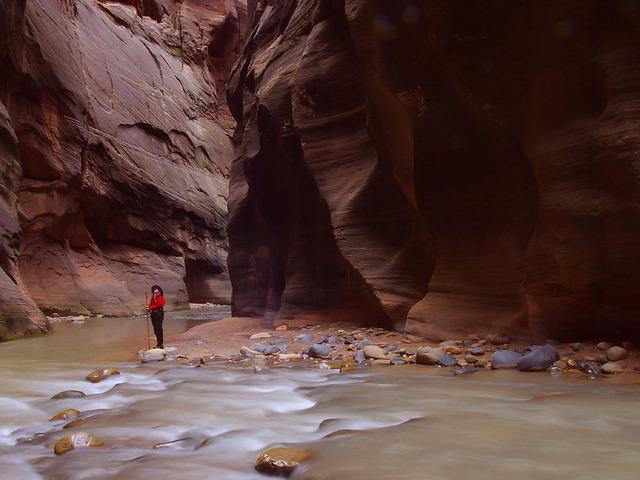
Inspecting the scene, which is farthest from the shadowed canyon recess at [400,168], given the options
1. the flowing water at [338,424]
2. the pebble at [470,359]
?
the flowing water at [338,424]

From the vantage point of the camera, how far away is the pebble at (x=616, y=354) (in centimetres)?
570

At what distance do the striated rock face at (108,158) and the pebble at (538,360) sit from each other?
10148 millimetres

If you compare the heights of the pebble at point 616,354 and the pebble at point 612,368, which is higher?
the pebble at point 616,354

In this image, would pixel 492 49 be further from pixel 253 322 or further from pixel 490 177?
pixel 253 322

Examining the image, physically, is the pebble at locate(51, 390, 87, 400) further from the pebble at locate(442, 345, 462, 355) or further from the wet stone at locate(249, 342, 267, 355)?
the pebble at locate(442, 345, 462, 355)

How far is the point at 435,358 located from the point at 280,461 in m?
3.95

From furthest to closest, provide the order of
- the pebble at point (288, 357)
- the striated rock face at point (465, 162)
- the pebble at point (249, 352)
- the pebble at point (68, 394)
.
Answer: the pebble at point (249, 352), the pebble at point (288, 357), the striated rock face at point (465, 162), the pebble at point (68, 394)

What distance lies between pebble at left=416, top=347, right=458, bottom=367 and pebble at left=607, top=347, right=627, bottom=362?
1.55 meters

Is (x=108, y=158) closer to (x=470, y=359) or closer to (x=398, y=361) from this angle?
(x=398, y=361)

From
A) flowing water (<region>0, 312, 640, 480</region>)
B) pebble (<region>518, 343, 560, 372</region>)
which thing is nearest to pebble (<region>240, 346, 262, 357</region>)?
flowing water (<region>0, 312, 640, 480</region>)

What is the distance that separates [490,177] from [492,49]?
1688 mm

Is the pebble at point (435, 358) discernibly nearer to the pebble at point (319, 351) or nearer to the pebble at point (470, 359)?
the pebble at point (470, 359)

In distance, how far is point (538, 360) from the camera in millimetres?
5789

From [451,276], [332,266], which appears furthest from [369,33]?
[332,266]
